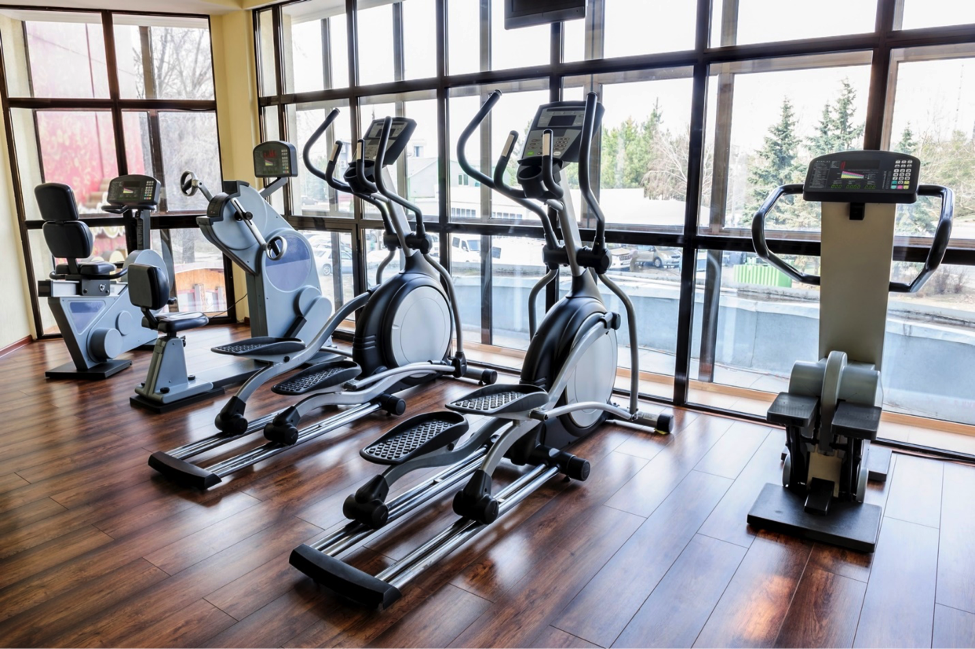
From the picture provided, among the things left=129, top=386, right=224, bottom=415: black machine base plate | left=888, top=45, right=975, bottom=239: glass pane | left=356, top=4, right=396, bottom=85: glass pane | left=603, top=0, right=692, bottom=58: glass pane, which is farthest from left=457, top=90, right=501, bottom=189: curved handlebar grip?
left=129, top=386, right=224, bottom=415: black machine base plate

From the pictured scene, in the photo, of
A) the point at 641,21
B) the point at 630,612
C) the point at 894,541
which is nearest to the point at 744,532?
the point at 894,541

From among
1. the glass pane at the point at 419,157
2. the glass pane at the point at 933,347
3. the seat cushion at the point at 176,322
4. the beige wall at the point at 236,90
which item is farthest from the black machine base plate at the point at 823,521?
the beige wall at the point at 236,90

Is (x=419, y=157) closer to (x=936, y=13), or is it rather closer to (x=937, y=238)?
(x=936, y=13)

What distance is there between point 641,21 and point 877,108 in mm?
1424

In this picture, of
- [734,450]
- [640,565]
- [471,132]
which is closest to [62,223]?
[471,132]

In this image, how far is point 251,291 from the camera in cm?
465

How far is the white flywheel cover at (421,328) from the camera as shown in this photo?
4.18 meters

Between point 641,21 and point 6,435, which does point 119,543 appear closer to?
point 6,435

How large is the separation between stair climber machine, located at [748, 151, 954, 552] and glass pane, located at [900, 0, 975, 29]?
3.10 feet

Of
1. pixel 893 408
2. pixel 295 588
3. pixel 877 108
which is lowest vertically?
pixel 295 588

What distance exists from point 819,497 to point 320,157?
15.9 feet

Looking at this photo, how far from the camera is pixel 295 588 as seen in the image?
230cm

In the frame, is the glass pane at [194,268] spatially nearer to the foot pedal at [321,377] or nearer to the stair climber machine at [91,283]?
the stair climber machine at [91,283]

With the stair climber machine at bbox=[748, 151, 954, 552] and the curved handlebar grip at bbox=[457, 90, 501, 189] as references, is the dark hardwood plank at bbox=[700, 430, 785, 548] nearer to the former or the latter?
the stair climber machine at bbox=[748, 151, 954, 552]
